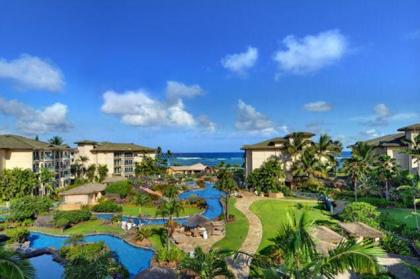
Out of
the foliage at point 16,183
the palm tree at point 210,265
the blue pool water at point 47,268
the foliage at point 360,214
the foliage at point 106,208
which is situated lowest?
the blue pool water at point 47,268

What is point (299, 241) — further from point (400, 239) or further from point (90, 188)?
point (90, 188)

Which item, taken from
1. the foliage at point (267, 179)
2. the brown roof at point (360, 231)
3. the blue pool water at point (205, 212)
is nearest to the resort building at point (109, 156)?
the blue pool water at point (205, 212)

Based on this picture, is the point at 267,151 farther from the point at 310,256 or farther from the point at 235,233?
the point at 310,256

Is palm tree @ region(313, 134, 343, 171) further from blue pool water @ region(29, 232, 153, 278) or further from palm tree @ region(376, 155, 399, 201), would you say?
blue pool water @ region(29, 232, 153, 278)

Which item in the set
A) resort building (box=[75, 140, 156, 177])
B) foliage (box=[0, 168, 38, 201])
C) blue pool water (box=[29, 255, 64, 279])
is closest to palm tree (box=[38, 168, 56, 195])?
foliage (box=[0, 168, 38, 201])

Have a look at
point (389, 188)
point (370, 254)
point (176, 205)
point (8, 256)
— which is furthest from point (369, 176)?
point (8, 256)

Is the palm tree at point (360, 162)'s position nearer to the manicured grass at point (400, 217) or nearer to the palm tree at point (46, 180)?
the manicured grass at point (400, 217)

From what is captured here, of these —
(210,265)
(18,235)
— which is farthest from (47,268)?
(210,265)
